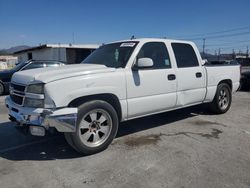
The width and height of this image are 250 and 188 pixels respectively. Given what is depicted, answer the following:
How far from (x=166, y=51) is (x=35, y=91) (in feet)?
9.15

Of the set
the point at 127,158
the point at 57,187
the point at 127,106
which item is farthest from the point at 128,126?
the point at 57,187

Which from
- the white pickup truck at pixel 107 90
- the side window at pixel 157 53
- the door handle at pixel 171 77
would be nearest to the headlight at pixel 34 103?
the white pickup truck at pixel 107 90

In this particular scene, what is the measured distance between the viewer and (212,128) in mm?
5449

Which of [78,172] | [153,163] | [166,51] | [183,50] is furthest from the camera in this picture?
[183,50]

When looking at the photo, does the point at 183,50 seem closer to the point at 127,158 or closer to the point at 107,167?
the point at 127,158

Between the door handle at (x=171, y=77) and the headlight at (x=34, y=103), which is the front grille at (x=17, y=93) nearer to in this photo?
the headlight at (x=34, y=103)

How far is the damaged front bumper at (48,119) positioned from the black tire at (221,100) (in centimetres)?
419

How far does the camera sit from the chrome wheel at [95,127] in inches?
156

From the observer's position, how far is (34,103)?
12.2ft

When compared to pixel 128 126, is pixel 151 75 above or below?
above

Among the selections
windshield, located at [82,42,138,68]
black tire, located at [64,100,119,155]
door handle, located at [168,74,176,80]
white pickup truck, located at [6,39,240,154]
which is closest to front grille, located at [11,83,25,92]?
white pickup truck, located at [6,39,240,154]

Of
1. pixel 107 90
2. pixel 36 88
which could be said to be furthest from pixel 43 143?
pixel 107 90

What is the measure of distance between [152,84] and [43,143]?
2330 mm

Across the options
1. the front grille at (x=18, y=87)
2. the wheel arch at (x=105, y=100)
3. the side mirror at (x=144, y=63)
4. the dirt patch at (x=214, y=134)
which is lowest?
the dirt patch at (x=214, y=134)
